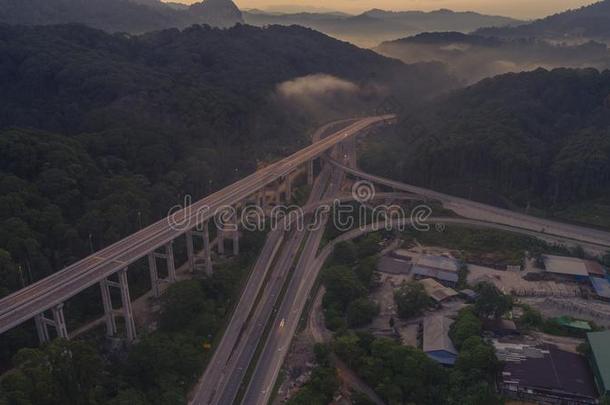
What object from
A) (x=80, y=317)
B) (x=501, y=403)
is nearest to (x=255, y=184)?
(x=80, y=317)

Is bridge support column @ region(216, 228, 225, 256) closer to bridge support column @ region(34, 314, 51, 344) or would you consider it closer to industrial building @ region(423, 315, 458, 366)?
bridge support column @ region(34, 314, 51, 344)

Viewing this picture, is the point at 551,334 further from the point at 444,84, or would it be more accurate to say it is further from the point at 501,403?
the point at 444,84

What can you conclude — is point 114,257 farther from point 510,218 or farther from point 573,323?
point 510,218

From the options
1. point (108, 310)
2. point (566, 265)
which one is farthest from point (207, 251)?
point (566, 265)

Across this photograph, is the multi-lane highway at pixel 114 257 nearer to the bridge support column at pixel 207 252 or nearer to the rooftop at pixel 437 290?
the bridge support column at pixel 207 252

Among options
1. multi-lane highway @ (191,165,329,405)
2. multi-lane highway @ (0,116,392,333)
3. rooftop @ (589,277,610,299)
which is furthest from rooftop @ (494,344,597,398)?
multi-lane highway @ (0,116,392,333)
